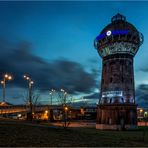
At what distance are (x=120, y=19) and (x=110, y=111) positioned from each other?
83.9 ft

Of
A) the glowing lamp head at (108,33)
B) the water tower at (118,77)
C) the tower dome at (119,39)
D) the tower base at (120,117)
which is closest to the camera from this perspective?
the tower base at (120,117)

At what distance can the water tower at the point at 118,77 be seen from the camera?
71.4m

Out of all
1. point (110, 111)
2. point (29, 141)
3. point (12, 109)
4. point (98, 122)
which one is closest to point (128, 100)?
point (110, 111)

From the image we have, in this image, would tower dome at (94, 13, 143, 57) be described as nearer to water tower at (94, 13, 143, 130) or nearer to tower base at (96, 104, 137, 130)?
water tower at (94, 13, 143, 130)

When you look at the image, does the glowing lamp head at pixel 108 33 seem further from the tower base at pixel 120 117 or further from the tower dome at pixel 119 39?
the tower base at pixel 120 117

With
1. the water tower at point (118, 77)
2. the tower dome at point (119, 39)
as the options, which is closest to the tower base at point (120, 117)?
the water tower at point (118, 77)

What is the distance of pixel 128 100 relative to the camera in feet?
237

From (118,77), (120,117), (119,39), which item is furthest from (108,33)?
(120,117)

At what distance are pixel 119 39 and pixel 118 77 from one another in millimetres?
9925

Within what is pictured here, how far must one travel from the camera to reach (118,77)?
73.1 m

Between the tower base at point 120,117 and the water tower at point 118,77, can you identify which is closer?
the tower base at point 120,117

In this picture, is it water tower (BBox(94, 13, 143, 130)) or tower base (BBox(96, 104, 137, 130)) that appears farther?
water tower (BBox(94, 13, 143, 130))

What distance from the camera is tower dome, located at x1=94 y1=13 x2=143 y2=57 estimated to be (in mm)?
74312

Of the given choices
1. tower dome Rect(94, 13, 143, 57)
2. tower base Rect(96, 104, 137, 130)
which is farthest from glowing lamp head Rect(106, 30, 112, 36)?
tower base Rect(96, 104, 137, 130)
